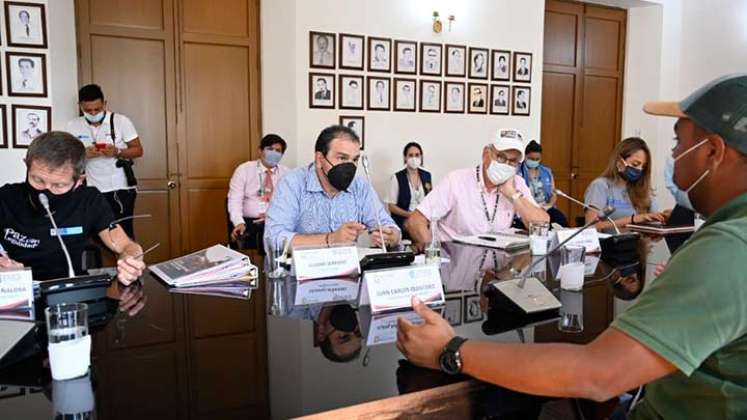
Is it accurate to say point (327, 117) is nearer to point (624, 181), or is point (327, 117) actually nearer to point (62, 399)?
point (624, 181)

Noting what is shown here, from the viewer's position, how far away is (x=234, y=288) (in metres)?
1.79

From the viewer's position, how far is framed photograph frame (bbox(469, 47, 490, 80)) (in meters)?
5.30

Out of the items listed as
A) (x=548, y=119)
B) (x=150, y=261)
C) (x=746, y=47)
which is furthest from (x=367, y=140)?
(x=746, y=47)

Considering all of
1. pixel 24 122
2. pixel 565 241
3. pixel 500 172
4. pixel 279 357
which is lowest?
pixel 279 357

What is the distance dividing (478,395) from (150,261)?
4.01 metres

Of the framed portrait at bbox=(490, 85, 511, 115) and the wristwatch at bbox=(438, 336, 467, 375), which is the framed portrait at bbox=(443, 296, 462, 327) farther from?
the framed portrait at bbox=(490, 85, 511, 115)

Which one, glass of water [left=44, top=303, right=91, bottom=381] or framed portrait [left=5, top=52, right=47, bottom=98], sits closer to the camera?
glass of water [left=44, top=303, right=91, bottom=381]

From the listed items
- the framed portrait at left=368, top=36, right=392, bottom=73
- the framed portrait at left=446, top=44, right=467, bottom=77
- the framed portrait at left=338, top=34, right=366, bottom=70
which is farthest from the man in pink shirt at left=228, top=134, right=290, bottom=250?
the framed portrait at left=446, top=44, right=467, bottom=77

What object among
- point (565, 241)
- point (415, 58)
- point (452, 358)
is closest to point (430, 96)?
point (415, 58)

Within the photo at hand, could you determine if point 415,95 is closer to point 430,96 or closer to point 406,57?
point 430,96

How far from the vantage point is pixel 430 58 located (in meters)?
5.11

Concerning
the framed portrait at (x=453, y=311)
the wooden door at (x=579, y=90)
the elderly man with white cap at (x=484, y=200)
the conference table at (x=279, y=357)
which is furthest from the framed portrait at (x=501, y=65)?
the framed portrait at (x=453, y=311)

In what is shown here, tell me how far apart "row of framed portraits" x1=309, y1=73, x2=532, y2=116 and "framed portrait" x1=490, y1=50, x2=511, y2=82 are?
0.08 meters

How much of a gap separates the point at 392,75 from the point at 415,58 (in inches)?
10.7
